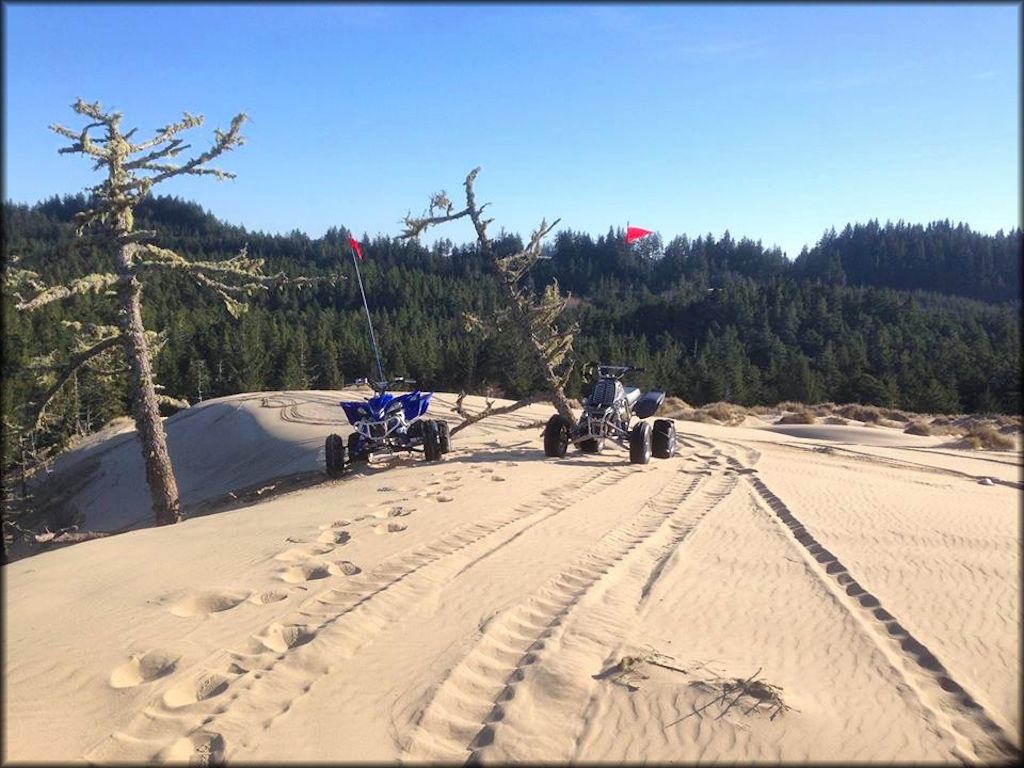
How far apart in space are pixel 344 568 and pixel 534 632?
215 cm

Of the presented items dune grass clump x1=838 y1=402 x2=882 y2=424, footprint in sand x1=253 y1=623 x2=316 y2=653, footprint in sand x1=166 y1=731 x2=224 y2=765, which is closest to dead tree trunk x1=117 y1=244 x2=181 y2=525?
footprint in sand x1=253 y1=623 x2=316 y2=653

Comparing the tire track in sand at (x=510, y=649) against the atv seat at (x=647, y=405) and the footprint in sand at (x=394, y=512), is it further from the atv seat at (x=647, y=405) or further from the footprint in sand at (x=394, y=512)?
the atv seat at (x=647, y=405)

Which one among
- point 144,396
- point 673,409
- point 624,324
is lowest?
point 673,409

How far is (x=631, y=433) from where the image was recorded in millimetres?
12039

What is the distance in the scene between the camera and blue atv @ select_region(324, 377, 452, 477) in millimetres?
12914

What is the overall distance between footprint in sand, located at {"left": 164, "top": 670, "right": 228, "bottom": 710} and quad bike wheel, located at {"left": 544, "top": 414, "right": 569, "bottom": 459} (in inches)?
372

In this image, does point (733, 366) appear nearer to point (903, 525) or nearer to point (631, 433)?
point (631, 433)

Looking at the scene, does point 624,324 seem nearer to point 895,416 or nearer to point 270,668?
point 895,416

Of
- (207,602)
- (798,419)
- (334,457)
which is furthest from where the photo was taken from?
(798,419)

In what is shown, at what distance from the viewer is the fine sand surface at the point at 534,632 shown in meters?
3.31

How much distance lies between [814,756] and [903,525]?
5294 millimetres

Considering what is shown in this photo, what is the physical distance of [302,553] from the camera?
21.2 ft

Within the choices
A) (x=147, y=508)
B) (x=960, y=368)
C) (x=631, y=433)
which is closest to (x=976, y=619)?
(x=631, y=433)

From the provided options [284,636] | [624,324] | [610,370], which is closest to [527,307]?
[610,370]
